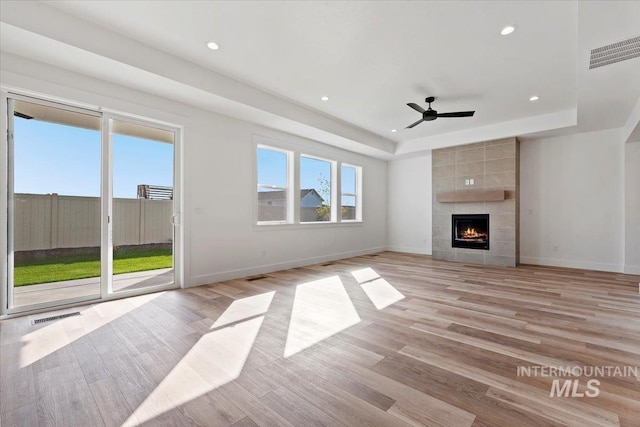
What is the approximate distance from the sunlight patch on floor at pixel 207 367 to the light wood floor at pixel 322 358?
1 cm

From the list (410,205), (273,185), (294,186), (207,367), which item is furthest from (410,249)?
(207,367)

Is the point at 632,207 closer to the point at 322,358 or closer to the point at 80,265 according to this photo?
the point at 322,358

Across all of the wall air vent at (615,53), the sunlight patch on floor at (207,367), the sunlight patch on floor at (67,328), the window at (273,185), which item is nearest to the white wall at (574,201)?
the wall air vent at (615,53)

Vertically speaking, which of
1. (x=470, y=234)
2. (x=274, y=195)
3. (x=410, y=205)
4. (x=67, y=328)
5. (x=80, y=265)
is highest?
(x=274, y=195)

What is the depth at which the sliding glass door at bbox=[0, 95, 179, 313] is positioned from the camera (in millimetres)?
3213

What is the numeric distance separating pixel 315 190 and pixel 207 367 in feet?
16.6

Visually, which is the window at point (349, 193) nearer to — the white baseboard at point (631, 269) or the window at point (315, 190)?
the window at point (315, 190)

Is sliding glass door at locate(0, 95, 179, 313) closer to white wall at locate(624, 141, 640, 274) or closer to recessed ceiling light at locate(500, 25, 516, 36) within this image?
recessed ceiling light at locate(500, 25, 516, 36)

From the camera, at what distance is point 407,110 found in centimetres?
528

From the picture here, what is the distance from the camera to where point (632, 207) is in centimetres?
528

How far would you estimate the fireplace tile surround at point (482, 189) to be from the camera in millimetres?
6055

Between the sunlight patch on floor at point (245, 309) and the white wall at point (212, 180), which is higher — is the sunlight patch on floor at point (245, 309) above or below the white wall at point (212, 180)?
below

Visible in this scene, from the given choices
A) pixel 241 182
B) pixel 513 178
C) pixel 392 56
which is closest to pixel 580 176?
pixel 513 178

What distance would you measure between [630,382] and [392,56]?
3629mm
